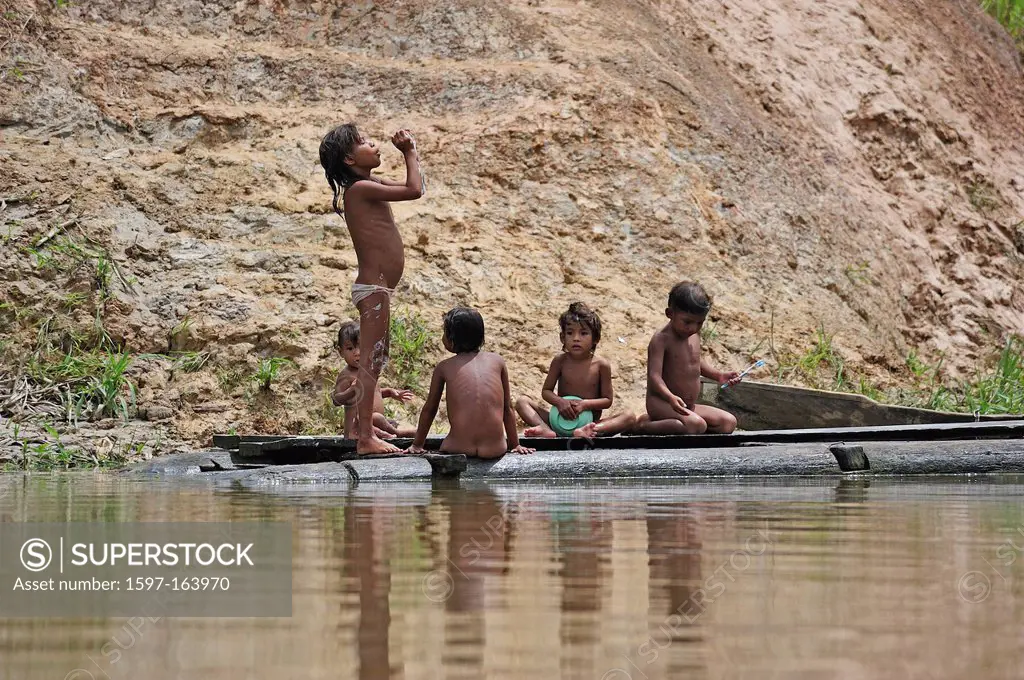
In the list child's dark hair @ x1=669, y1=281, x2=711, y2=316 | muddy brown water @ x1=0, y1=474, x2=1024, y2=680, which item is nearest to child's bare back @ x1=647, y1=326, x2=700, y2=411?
child's dark hair @ x1=669, y1=281, x2=711, y2=316

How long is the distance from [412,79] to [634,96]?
2.64 metres

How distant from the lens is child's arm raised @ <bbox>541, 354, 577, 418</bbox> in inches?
356

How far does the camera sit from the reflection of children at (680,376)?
865 centimetres

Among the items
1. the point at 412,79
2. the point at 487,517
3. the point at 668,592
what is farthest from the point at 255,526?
the point at 412,79

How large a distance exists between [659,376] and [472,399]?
1.70m

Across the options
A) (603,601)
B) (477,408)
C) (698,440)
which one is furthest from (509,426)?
(603,601)

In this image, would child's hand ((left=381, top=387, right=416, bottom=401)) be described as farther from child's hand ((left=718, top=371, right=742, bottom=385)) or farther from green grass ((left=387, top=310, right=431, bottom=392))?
green grass ((left=387, top=310, right=431, bottom=392))

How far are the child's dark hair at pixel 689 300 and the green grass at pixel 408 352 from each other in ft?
12.9

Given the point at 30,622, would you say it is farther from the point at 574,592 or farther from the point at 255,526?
the point at 255,526

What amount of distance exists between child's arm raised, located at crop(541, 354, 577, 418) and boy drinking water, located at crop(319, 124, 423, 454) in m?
1.54

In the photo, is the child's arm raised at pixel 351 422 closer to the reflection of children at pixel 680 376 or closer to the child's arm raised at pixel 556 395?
the child's arm raised at pixel 556 395

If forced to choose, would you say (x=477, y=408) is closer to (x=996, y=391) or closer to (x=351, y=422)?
(x=351, y=422)

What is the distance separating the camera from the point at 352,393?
28.8ft

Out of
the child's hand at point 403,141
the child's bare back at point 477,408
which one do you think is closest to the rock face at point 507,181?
the child's bare back at point 477,408
